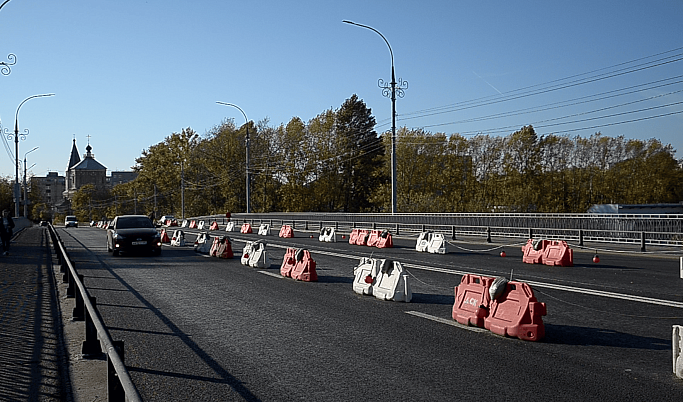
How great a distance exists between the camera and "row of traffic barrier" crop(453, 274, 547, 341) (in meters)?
8.35

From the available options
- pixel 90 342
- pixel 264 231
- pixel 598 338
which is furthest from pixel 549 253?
pixel 264 231

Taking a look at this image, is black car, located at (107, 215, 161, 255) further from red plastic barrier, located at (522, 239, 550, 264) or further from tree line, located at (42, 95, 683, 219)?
tree line, located at (42, 95, 683, 219)

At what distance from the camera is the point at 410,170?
8131cm

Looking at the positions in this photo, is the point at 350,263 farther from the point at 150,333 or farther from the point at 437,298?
the point at 150,333

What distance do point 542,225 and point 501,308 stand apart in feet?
71.5

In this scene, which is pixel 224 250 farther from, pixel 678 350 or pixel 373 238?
pixel 678 350

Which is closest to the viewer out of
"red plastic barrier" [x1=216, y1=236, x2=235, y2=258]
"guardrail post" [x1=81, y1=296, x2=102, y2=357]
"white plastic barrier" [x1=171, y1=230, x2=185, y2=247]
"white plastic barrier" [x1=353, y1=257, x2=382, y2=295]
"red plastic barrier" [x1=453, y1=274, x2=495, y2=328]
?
"guardrail post" [x1=81, y1=296, x2=102, y2=357]

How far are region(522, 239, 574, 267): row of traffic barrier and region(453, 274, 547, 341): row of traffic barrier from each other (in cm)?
1003

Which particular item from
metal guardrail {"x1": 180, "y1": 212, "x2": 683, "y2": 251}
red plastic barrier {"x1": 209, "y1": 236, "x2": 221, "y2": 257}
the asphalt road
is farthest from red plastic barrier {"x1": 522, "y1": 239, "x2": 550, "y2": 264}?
red plastic barrier {"x1": 209, "y1": 236, "x2": 221, "y2": 257}

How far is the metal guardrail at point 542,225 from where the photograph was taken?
24.2 metres

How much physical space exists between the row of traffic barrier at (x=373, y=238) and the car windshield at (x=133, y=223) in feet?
31.2

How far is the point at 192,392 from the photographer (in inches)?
243

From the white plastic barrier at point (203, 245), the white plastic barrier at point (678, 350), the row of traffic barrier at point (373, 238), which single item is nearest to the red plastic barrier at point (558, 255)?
the row of traffic barrier at point (373, 238)

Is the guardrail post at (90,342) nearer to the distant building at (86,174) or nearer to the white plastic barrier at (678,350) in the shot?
the white plastic barrier at (678,350)
